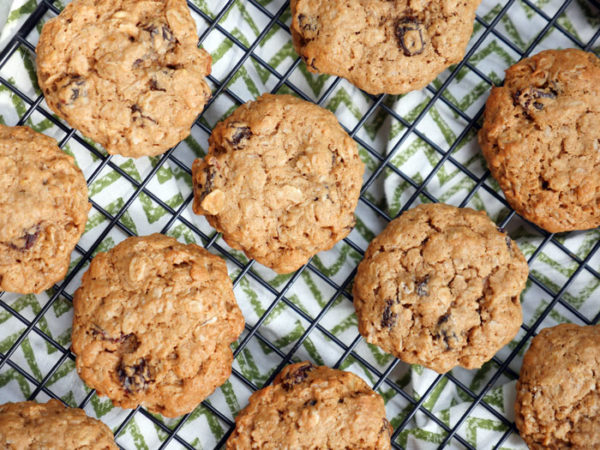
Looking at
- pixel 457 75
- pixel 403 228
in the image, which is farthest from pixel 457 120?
pixel 403 228

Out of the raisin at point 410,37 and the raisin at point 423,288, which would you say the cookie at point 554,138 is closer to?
the raisin at point 410,37

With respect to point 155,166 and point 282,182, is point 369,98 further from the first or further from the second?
point 155,166

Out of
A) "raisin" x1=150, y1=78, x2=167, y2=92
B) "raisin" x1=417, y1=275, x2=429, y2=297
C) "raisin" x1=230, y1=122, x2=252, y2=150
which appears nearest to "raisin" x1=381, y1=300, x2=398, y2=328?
"raisin" x1=417, y1=275, x2=429, y2=297

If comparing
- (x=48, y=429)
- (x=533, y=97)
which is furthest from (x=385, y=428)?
(x=533, y=97)

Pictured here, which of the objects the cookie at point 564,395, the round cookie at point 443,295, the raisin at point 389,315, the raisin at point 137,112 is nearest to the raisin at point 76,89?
the raisin at point 137,112

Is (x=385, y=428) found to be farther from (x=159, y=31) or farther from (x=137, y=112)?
(x=159, y=31)
